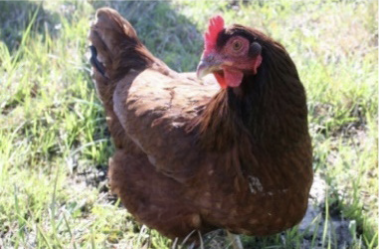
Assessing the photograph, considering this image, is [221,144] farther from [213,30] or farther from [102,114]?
[102,114]

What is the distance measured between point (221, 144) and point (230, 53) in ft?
1.51

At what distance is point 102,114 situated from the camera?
395cm

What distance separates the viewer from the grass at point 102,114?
306 centimetres

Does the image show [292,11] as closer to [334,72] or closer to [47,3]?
[334,72]

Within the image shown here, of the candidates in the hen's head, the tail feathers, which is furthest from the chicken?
the tail feathers

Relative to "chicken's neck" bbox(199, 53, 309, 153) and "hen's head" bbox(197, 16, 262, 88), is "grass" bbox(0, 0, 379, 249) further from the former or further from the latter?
"hen's head" bbox(197, 16, 262, 88)

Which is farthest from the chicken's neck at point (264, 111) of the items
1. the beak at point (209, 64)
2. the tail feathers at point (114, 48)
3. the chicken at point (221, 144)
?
the tail feathers at point (114, 48)

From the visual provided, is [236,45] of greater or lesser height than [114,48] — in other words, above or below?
above

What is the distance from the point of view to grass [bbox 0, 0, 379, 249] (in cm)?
306

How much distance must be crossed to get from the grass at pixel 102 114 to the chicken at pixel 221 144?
0.93ft

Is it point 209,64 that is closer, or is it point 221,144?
point 209,64

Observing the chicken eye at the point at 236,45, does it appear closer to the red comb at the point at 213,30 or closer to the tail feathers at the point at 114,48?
the red comb at the point at 213,30

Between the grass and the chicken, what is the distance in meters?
0.28

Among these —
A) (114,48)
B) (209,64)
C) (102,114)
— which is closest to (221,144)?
(209,64)
